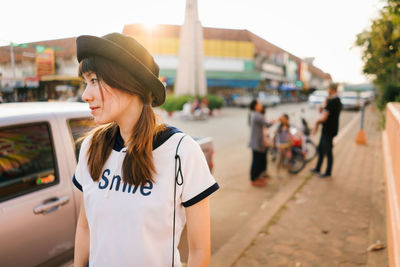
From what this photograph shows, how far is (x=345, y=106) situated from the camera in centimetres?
2856

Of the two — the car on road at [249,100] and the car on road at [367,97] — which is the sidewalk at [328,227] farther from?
the car on road at [249,100]

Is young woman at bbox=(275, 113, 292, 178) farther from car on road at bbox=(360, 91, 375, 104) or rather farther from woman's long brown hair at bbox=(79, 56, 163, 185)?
car on road at bbox=(360, 91, 375, 104)

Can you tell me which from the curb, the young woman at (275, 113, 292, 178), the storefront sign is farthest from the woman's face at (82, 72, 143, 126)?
the storefront sign

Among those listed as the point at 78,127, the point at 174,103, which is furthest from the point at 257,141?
the point at 174,103

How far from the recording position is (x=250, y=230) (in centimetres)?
419

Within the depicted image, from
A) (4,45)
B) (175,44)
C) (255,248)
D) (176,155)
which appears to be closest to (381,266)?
(255,248)

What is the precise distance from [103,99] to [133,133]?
0.63 feet

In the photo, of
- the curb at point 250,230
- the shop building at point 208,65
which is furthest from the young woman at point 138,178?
the shop building at point 208,65

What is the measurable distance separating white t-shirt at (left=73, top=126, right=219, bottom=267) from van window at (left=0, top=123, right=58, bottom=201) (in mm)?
1302

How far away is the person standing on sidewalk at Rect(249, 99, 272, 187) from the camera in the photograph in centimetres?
619

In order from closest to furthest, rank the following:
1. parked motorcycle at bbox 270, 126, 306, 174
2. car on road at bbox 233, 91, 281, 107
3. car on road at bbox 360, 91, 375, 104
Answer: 1. parked motorcycle at bbox 270, 126, 306, 174
2. car on road at bbox 360, 91, 375, 104
3. car on road at bbox 233, 91, 281, 107

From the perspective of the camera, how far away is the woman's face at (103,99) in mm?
1317

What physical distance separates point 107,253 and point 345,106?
30563mm

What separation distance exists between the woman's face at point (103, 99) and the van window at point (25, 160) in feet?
4.39
